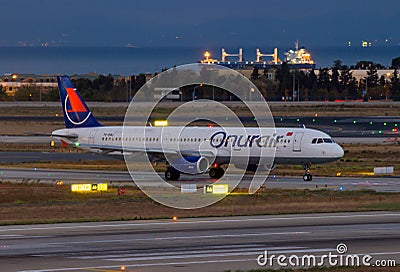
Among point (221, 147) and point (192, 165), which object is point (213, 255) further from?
point (221, 147)

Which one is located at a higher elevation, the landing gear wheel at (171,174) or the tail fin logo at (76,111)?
the tail fin logo at (76,111)

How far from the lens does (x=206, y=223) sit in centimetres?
3753

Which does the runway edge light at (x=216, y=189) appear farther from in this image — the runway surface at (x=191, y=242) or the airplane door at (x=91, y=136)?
the airplane door at (x=91, y=136)

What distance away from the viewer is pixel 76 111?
65.8 metres

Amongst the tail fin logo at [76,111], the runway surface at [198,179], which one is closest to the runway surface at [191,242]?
the runway surface at [198,179]

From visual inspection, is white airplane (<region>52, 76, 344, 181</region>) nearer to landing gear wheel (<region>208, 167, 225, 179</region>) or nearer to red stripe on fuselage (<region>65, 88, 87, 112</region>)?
landing gear wheel (<region>208, 167, 225, 179</region>)

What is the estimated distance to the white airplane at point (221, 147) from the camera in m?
57.6

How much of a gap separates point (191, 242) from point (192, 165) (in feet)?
84.6

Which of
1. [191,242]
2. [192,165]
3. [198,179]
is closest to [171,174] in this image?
[192,165]

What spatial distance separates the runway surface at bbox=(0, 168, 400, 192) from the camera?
53750 millimetres

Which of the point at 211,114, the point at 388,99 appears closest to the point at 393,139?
the point at 211,114

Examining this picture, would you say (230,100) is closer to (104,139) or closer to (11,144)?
(11,144)

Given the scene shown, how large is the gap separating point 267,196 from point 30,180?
1566 cm

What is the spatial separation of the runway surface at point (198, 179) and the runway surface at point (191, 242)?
13.6 meters
